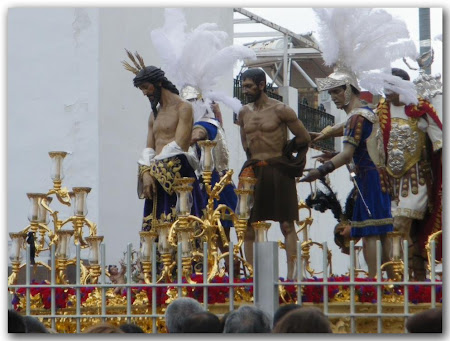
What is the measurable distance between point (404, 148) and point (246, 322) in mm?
3705

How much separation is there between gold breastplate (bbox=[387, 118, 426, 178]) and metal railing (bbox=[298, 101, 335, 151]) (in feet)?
17.3

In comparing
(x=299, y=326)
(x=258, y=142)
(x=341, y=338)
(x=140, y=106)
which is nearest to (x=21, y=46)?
(x=140, y=106)

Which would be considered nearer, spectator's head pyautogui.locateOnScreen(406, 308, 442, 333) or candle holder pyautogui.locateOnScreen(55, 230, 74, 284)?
spectator's head pyautogui.locateOnScreen(406, 308, 442, 333)

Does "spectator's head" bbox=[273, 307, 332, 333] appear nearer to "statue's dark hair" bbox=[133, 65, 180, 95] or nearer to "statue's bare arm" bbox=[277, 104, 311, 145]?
"statue's bare arm" bbox=[277, 104, 311, 145]

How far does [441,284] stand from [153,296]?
140 centimetres

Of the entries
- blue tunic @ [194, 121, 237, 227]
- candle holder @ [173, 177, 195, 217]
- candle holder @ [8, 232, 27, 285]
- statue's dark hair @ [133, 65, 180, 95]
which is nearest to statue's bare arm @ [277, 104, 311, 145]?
statue's dark hair @ [133, 65, 180, 95]

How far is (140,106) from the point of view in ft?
38.0

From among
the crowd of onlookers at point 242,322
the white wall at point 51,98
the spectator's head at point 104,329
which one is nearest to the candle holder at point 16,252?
the crowd of onlookers at point 242,322

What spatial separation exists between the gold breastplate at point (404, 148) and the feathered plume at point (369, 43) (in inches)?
7.7

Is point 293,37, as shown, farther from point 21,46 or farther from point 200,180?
point 200,180

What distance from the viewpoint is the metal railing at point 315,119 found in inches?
560

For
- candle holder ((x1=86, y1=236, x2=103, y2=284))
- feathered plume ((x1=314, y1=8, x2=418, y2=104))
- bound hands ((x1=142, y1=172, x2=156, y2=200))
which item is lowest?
candle holder ((x1=86, y1=236, x2=103, y2=284))

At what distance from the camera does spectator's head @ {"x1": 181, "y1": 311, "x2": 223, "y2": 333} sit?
5.18m

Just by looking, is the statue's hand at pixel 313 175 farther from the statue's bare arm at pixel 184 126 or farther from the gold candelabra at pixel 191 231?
the statue's bare arm at pixel 184 126
